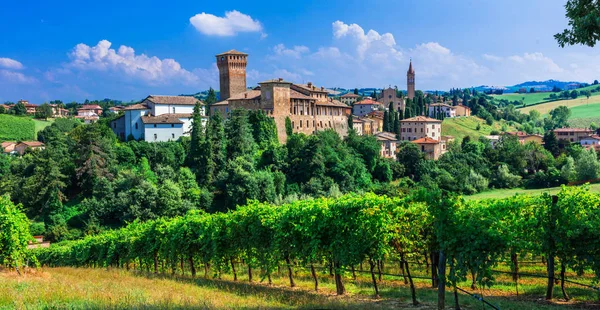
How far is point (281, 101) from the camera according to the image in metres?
69.1

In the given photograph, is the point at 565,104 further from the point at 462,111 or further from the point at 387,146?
the point at 387,146

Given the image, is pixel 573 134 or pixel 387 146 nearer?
pixel 387 146

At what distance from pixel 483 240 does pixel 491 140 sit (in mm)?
89746

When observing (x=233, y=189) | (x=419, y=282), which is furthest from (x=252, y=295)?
(x=233, y=189)

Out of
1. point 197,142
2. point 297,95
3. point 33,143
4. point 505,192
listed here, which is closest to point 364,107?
point 297,95

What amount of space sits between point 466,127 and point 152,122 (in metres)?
76.8

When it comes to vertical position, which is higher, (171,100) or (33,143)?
(171,100)

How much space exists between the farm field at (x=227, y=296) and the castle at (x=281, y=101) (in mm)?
43641

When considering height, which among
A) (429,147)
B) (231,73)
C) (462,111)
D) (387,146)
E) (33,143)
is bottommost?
(429,147)

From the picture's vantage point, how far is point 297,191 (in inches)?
2276

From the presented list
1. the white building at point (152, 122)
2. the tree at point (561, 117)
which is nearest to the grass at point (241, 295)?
the white building at point (152, 122)

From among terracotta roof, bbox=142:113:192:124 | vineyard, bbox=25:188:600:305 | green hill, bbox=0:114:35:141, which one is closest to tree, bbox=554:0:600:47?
vineyard, bbox=25:188:600:305

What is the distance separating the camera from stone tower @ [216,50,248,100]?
81287 mm

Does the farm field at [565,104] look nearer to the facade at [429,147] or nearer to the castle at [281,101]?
the facade at [429,147]
